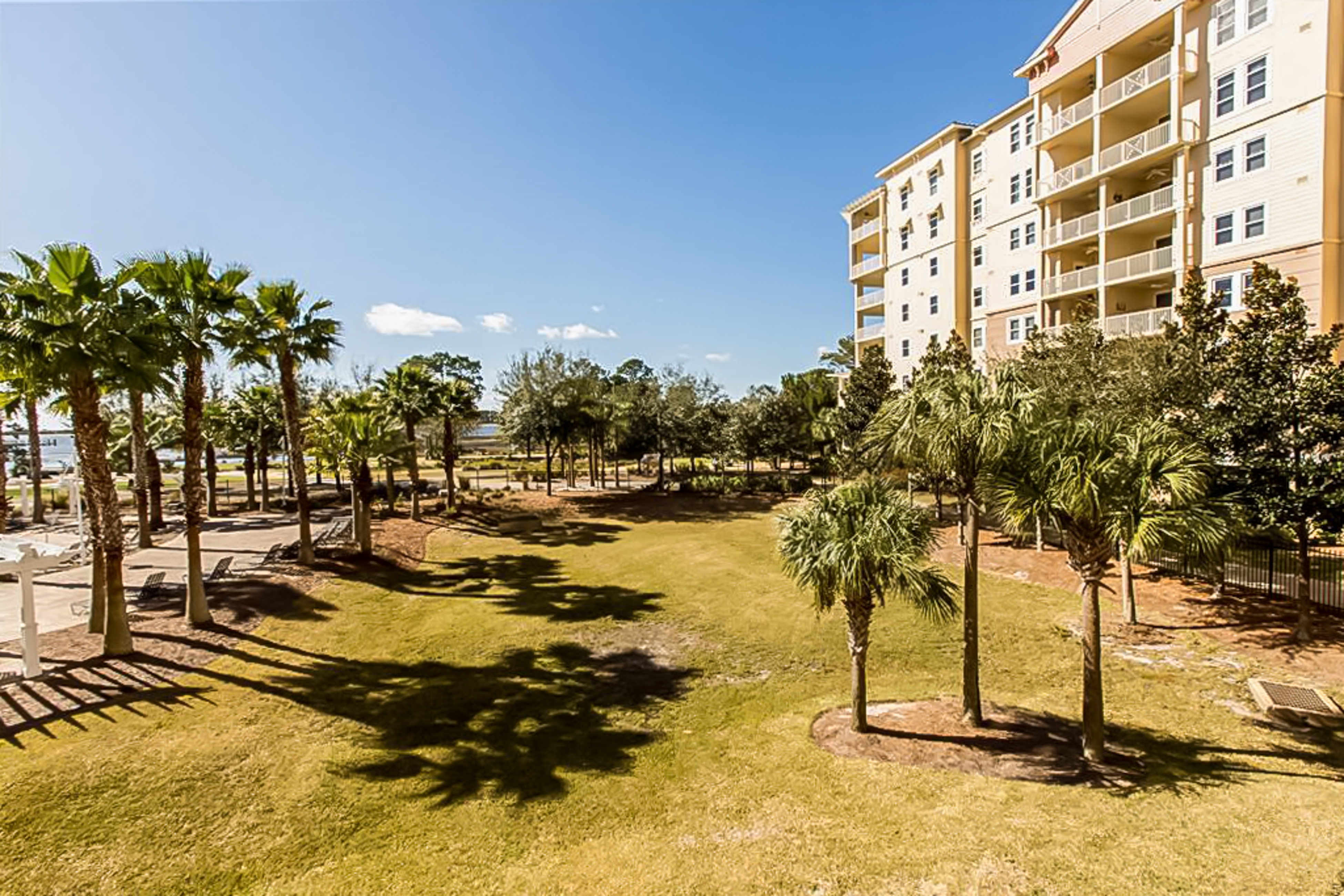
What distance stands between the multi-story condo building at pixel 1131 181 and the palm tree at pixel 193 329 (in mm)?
29805

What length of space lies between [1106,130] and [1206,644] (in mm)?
26252

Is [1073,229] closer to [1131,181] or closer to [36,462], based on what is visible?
[1131,181]

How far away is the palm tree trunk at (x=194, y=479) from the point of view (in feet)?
51.7

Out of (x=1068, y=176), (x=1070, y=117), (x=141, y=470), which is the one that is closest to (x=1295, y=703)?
(x=1068, y=176)

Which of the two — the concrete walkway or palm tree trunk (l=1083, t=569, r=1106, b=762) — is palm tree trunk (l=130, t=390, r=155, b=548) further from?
palm tree trunk (l=1083, t=569, r=1106, b=762)

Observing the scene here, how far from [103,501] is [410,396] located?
21.1 m

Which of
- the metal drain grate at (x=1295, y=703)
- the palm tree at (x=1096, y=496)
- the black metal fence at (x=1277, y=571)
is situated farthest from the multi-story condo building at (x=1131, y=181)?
the palm tree at (x=1096, y=496)

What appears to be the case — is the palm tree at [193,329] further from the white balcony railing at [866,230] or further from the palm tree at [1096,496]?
the white balcony railing at [866,230]

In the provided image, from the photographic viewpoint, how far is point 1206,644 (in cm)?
1377

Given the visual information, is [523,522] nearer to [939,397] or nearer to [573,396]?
[573,396]

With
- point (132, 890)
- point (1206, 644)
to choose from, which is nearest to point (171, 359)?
point (132, 890)

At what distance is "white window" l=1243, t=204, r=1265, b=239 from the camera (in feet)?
75.5

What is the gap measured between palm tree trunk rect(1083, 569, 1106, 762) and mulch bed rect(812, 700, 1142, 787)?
0.74 ft

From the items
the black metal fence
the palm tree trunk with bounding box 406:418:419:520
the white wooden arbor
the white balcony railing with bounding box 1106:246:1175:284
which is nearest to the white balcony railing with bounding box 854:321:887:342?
the white balcony railing with bounding box 1106:246:1175:284
